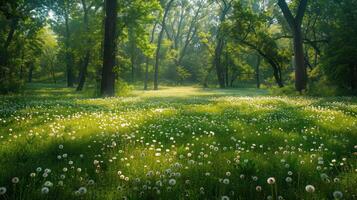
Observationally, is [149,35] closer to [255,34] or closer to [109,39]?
[109,39]

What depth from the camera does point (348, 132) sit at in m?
7.68

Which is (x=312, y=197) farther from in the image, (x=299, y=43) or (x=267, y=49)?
(x=267, y=49)

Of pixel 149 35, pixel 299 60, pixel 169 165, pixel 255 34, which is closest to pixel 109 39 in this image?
pixel 149 35

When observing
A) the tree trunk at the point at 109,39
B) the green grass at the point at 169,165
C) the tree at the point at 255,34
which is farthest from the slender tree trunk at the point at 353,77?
the green grass at the point at 169,165

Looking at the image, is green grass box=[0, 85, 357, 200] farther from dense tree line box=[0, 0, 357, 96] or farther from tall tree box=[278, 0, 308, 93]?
tall tree box=[278, 0, 308, 93]

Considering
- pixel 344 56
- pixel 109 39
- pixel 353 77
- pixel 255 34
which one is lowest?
pixel 353 77

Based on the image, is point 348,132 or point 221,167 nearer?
point 221,167

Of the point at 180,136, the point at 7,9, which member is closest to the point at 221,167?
the point at 180,136

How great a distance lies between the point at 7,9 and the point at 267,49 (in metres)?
33.5

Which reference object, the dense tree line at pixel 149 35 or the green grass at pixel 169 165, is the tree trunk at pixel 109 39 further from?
the green grass at pixel 169 165

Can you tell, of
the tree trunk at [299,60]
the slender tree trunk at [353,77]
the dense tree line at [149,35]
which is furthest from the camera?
the tree trunk at [299,60]

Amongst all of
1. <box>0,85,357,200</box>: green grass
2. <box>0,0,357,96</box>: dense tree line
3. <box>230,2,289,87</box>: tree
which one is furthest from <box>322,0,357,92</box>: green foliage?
<box>0,85,357,200</box>: green grass

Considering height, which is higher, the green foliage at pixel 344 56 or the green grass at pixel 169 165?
the green foliage at pixel 344 56

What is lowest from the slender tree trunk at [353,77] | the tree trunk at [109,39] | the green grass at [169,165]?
the green grass at [169,165]
